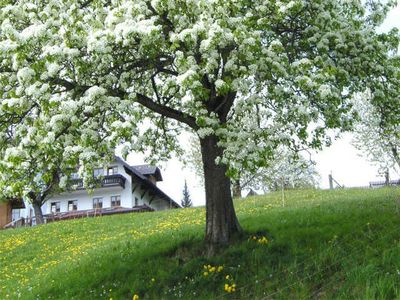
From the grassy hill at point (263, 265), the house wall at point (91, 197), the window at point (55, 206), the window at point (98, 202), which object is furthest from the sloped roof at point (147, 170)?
the grassy hill at point (263, 265)

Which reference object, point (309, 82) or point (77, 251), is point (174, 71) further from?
point (77, 251)

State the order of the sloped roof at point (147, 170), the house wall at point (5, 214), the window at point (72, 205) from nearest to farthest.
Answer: the house wall at point (5, 214), the window at point (72, 205), the sloped roof at point (147, 170)

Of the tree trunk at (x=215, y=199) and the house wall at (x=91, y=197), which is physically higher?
the house wall at (x=91, y=197)

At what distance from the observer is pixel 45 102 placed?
35.9ft

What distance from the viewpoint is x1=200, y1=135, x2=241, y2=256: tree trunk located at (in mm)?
14375

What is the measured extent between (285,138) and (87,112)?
15.0 ft

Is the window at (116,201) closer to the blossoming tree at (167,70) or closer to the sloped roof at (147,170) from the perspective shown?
the sloped roof at (147,170)

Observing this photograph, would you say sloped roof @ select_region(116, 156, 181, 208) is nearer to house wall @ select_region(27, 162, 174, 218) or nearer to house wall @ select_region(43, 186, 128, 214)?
house wall @ select_region(27, 162, 174, 218)

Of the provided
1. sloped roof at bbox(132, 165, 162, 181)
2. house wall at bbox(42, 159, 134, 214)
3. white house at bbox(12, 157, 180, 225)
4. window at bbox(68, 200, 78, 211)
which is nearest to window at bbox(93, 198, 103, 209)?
white house at bbox(12, 157, 180, 225)

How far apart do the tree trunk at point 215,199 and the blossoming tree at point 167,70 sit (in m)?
1.37

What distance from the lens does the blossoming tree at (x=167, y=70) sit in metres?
10.7

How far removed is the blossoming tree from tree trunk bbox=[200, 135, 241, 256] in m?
1.37

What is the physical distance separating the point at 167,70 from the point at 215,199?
12.8ft

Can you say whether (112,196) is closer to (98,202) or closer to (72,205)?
(98,202)
